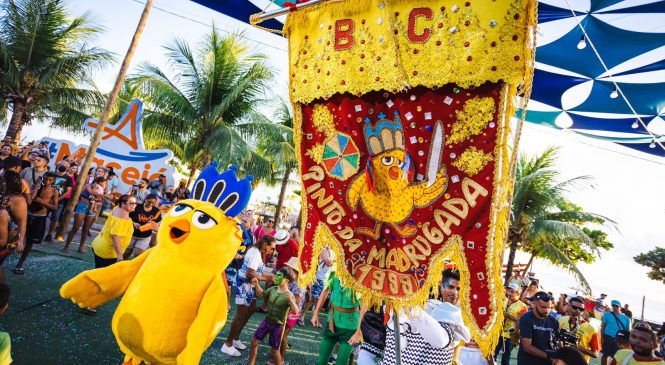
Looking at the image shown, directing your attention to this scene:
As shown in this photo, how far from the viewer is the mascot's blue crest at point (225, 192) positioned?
2869 millimetres

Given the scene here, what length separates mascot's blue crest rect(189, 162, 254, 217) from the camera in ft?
9.41

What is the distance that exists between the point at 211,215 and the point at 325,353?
2161 mm

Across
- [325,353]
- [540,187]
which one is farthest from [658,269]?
[325,353]

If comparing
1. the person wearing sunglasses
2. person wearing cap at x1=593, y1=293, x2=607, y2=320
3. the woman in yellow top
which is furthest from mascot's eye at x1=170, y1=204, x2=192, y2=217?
person wearing cap at x1=593, y1=293, x2=607, y2=320

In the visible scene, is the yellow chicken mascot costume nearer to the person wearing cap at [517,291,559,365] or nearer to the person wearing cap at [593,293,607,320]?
the person wearing cap at [517,291,559,365]

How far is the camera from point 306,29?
2.38m

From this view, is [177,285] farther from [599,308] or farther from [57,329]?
[599,308]

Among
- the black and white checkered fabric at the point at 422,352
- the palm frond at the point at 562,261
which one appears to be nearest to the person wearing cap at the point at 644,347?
the black and white checkered fabric at the point at 422,352

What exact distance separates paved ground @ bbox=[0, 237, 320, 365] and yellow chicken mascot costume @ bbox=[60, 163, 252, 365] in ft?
3.38

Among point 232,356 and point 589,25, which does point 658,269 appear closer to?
point 589,25

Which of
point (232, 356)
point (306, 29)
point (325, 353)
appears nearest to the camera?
point (306, 29)

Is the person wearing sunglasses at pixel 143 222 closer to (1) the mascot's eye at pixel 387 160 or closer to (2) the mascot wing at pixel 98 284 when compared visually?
(2) the mascot wing at pixel 98 284

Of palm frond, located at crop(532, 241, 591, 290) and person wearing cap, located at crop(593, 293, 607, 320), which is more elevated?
palm frond, located at crop(532, 241, 591, 290)

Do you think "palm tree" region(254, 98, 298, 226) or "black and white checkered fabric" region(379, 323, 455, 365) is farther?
"palm tree" region(254, 98, 298, 226)
